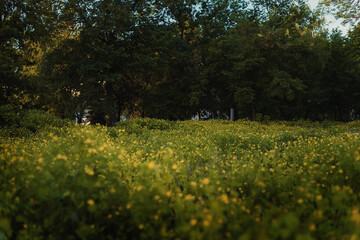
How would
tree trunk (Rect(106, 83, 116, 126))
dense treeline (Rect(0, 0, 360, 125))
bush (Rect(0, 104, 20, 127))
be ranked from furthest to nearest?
tree trunk (Rect(106, 83, 116, 126)) → dense treeline (Rect(0, 0, 360, 125)) → bush (Rect(0, 104, 20, 127))

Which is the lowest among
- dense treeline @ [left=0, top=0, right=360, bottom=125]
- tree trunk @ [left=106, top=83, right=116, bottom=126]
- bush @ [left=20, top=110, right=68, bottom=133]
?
bush @ [left=20, top=110, right=68, bottom=133]

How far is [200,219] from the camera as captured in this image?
238 centimetres

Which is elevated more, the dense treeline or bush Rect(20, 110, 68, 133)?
the dense treeline

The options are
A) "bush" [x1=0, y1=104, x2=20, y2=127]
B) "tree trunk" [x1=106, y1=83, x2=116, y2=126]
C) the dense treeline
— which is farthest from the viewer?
"tree trunk" [x1=106, y1=83, x2=116, y2=126]

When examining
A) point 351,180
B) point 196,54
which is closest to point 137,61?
point 196,54

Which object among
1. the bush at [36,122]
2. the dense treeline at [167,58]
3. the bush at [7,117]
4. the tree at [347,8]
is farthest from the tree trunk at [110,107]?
the tree at [347,8]

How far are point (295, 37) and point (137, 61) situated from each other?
48.8 feet

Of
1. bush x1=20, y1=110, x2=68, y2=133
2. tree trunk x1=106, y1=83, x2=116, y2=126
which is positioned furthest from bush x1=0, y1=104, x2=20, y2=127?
tree trunk x1=106, y1=83, x2=116, y2=126

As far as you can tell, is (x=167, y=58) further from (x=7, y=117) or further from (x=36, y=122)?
(x=7, y=117)

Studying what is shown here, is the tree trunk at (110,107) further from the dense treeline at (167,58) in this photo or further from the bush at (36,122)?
the bush at (36,122)

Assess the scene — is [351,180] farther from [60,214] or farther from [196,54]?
[196,54]

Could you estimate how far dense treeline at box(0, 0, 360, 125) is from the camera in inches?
572

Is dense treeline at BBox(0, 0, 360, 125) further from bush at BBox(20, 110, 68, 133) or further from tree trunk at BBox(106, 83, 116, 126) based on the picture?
bush at BBox(20, 110, 68, 133)

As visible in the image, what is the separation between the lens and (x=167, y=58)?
21.9 meters
